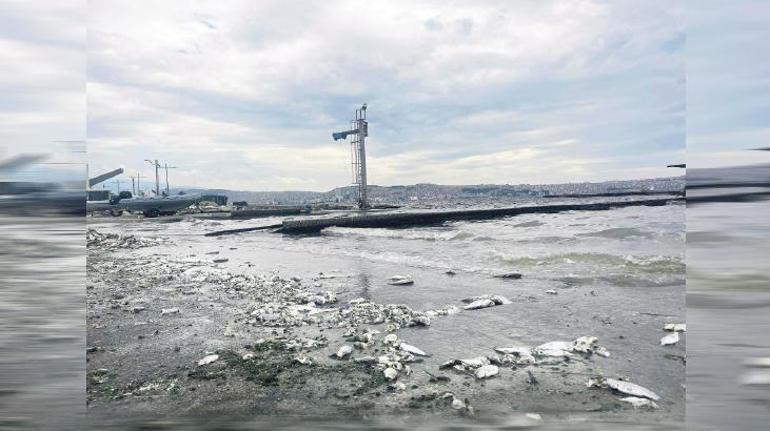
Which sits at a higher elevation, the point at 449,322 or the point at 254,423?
the point at 449,322

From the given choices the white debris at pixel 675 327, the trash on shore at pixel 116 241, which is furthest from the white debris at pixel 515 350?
the trash on shore at pixel 116 241

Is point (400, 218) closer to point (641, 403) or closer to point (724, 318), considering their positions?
point (724, 318)

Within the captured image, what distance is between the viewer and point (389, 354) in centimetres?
307

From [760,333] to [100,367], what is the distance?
528 centimetres

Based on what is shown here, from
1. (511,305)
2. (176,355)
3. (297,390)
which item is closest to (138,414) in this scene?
(176,355)

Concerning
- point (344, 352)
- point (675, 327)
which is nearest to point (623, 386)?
point (675, 327)

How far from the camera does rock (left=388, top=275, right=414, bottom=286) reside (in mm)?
5309

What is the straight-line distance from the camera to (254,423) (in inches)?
98.0

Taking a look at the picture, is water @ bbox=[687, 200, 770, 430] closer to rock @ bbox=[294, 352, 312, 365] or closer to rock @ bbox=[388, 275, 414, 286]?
rock @ bbox=[294, 352, 312, 365]

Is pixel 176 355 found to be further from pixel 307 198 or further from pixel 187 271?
pixel 187 271

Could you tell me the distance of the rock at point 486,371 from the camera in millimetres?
2779

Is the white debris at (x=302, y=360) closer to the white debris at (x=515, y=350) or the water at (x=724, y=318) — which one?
the white debris at (x=515, y=350)

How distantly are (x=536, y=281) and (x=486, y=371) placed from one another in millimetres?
2791

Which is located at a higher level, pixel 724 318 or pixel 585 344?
pixel 724 318
